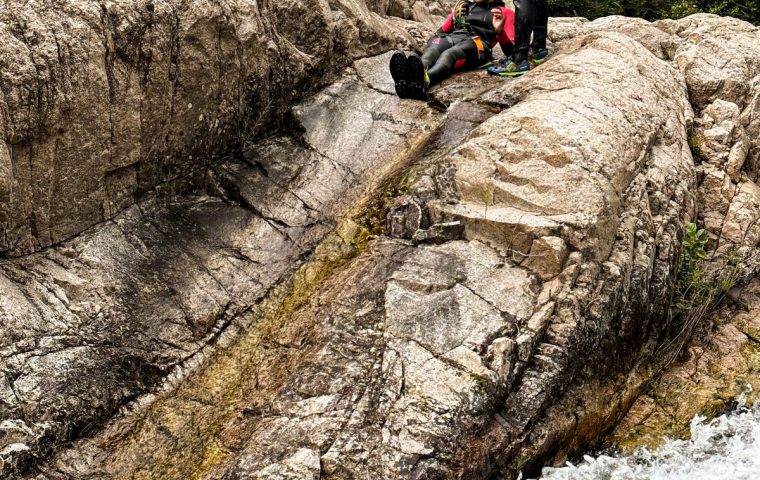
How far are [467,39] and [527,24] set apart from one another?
34.8 inches

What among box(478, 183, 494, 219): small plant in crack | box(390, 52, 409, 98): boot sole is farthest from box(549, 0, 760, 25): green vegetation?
box(478, 183, 494, 219): small plant in crack

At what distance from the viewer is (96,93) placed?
707 centimetres

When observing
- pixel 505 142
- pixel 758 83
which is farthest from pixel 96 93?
pixel 758 83

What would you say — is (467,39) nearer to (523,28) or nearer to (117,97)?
(523,28)

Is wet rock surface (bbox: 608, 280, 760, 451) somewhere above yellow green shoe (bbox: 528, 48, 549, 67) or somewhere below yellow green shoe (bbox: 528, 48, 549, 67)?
below

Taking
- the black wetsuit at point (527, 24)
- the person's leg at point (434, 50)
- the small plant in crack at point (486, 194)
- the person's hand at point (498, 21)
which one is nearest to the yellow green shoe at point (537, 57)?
the black wetsuit at point (527, 24)

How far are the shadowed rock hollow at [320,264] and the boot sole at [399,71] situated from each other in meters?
0.86

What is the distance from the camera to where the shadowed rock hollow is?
645 centimetres

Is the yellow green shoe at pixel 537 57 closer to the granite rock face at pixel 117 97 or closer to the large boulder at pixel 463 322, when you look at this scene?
the large boulder at pixel 463 322

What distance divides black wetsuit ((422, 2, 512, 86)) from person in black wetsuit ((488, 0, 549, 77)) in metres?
0.44

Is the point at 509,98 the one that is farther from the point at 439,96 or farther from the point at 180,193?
the point at 180,193

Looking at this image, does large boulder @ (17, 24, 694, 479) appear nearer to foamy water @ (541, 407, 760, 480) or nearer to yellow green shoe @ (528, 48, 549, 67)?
foamy water @ (541, 407, 760, 480)

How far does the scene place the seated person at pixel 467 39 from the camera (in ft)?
34.8

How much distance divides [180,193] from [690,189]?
5608mm
